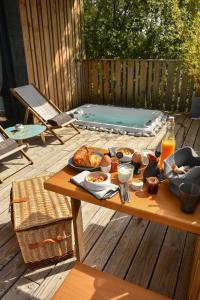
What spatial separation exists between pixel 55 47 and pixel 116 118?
2255 millimetres

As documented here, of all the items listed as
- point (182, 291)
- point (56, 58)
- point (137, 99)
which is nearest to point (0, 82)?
point (56, 58)

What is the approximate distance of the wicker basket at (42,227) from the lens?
2199 millimetres

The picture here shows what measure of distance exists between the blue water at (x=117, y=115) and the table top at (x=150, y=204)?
15.3 ft

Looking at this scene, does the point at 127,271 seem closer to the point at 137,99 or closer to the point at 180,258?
the point at 180,258

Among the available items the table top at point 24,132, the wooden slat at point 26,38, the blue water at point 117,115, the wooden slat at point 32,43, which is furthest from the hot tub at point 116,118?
the table top at point 24,132

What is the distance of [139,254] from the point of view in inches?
97.0

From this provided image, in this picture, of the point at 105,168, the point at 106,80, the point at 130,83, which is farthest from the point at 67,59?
the point at 105,168

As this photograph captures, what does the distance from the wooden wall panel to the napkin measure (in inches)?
173

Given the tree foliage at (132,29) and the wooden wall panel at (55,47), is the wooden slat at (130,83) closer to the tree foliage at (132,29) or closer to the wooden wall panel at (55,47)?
the tree foliage at (132,29)

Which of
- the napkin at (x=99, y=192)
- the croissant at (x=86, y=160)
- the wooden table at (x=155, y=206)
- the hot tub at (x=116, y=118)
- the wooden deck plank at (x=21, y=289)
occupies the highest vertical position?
the croissant at (x=86, y=160)

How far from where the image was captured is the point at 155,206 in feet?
5.22

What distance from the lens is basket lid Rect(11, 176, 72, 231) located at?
7.22 feet

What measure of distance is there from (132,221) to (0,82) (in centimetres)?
430

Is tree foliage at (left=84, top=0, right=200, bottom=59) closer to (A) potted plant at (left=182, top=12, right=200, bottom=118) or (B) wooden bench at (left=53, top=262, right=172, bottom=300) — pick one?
(A) potted plant at (left=182, top=12, right=200, bottom=118)
